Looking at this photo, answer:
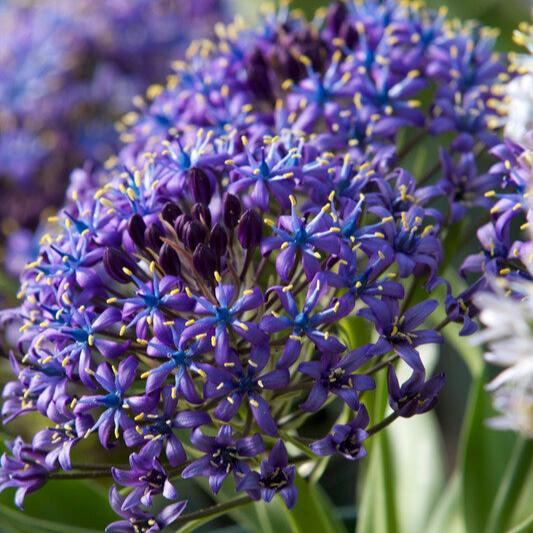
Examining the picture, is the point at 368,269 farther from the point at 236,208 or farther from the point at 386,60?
the point at 386,60

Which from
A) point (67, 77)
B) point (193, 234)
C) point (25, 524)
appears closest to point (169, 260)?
point (193, 234)

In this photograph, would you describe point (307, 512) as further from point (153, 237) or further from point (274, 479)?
point (153, 237)

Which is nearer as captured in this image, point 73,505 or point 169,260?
point 169,260

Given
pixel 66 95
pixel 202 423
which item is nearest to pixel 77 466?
pixel 202 423

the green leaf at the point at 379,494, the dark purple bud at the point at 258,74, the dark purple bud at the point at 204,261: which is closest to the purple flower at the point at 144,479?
the dark purple bud at the point at 204,261

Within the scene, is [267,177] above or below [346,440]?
above

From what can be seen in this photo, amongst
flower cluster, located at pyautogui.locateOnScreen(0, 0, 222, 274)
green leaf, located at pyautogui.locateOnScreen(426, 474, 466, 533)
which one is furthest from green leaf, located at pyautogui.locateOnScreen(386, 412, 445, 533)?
flower cluster, located at pyautogui.locateOnScreen(0, 0, 222, 274)
